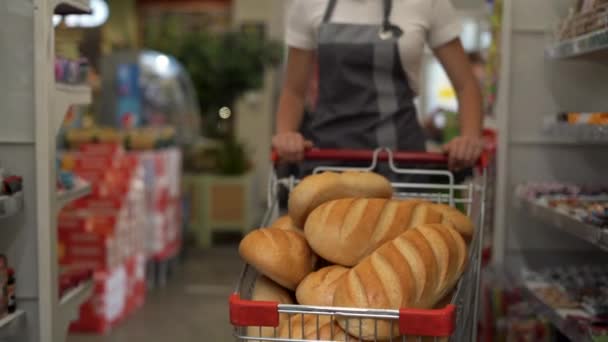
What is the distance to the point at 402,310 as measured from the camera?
151 centimetres

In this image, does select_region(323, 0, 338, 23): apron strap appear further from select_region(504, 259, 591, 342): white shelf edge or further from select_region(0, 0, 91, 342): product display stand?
select_region(504, 259, 591, 342): white shelf edge

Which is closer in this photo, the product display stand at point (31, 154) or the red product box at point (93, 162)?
the product display stand at point (31, 154)

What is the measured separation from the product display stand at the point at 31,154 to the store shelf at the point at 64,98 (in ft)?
0.07

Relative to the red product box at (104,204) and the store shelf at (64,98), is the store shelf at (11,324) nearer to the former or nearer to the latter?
the store shelf at (64,98)

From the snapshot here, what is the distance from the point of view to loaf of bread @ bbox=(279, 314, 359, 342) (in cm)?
159

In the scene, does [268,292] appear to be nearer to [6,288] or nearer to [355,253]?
[355,253]

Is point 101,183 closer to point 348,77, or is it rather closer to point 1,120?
point 1,120

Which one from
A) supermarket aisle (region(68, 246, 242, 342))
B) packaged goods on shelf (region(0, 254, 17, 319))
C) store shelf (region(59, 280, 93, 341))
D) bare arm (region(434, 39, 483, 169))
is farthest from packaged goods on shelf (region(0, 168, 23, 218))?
supermarket aisle (region(68, 246, 242, 342))

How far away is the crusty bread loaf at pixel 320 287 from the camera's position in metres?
1.66

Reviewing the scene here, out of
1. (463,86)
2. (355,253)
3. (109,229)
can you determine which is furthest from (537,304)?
(109,229)

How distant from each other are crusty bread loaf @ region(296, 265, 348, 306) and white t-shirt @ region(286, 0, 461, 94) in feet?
3.06

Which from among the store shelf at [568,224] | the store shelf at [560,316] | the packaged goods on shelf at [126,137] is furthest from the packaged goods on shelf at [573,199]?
the packaged goods on shelf at [126,137]

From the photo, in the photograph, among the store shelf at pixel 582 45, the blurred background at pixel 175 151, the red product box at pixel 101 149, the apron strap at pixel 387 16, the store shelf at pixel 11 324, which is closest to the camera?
the store shelf at pixel 582 45

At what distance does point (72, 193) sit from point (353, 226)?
4.37 feet
